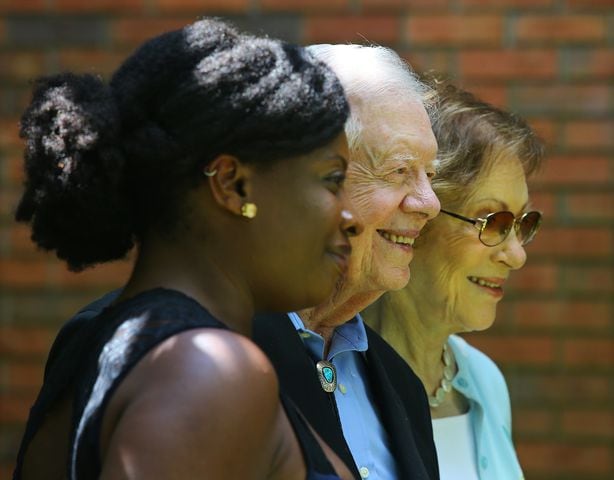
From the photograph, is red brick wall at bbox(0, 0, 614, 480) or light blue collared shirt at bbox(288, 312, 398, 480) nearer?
light blue collared shirt at bbox(288, 312, 398, 480)

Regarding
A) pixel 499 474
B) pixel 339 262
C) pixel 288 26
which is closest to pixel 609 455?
pixel 499 474

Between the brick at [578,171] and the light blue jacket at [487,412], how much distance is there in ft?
4.25

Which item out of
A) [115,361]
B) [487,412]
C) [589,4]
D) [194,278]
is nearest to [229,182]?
[194,278]

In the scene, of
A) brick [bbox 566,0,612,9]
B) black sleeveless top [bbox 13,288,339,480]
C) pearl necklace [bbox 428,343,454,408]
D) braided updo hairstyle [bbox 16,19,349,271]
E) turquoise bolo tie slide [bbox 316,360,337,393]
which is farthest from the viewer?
brick [bbox 566,0,612,9]

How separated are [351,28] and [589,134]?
101cm

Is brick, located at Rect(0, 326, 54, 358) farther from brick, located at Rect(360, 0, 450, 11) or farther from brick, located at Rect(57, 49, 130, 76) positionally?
brick, located at Rect(360, 0, 450, 11)

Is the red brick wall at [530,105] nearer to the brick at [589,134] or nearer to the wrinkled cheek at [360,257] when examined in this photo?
the brick at [589,134]

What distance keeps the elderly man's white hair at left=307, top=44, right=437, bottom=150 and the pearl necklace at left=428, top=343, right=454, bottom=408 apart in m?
0.94

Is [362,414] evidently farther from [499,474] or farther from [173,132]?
[173,132]

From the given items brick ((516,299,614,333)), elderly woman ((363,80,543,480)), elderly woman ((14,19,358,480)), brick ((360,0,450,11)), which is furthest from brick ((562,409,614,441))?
elderly woman ((14,19,358,480))

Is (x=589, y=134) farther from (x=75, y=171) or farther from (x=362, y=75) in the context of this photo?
(x=75, y=171)

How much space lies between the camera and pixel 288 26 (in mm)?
4789

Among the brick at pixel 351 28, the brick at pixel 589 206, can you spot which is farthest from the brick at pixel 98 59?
the brick at pixel 589 206

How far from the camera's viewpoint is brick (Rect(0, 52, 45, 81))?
488cm
